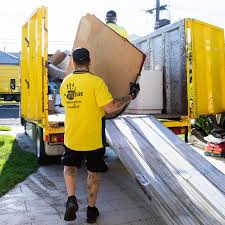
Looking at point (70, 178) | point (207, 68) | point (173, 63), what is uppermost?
point (173, 63)

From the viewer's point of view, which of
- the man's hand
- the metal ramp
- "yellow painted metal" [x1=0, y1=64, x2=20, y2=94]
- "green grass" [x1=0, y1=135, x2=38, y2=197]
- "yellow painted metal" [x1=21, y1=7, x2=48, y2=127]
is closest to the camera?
the metal ramp

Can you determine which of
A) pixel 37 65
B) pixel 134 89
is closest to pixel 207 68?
pixel 134 89

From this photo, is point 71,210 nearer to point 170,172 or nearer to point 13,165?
point 170,172

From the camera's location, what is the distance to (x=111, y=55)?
5.23 metres

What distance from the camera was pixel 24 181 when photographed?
20.3 feet

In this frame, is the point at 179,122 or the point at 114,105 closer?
the point at 114,105

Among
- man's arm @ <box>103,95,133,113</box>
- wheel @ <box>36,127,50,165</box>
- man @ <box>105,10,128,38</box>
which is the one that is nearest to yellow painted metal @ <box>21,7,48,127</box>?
wheel @ <box>36,127,50,165</box>

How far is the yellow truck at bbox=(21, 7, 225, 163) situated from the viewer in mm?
5969

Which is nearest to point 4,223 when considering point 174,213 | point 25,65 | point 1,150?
point 174,213

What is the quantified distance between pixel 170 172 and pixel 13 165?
11.9 ft

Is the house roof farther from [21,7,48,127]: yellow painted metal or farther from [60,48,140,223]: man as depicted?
[60,48,140,223]: man

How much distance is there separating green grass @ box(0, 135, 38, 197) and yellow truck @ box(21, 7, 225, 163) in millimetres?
361

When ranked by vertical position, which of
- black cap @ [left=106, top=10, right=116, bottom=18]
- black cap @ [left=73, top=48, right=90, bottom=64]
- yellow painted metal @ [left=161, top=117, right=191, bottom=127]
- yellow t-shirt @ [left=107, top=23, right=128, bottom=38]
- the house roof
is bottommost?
yellow painted metal @ [left=161, top=117, right=191, bottom=127]

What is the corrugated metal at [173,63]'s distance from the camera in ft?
22.2
